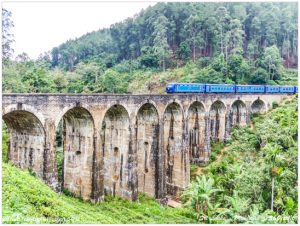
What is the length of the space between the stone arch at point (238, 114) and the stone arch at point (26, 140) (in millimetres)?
25079

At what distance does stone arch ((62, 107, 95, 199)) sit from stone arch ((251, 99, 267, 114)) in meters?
25.4

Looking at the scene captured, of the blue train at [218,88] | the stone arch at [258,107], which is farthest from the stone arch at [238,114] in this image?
the stone arch at [258,107]

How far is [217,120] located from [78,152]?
1880 cm

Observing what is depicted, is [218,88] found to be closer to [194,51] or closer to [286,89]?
[286,89]

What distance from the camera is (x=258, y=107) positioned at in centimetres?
4375

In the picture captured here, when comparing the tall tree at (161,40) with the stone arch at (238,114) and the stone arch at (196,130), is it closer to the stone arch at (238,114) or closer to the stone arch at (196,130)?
the stone arch at (238,114)

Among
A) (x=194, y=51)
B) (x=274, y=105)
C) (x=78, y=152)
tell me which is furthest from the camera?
(x=194, y=51)

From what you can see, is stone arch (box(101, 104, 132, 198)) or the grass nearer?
the grass

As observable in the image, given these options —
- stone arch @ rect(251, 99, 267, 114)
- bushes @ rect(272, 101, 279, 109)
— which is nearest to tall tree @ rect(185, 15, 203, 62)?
bushes @ rect(272, 101, 279, 109)

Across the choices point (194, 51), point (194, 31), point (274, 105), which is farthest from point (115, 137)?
point (194, 31)

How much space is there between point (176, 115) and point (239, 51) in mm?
33221

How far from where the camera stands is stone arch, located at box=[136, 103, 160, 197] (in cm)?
2866

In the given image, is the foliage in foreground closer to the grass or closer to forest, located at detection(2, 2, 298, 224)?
forest, located at detection(2, 2, 298, 224)

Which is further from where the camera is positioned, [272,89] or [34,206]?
[272,89]
